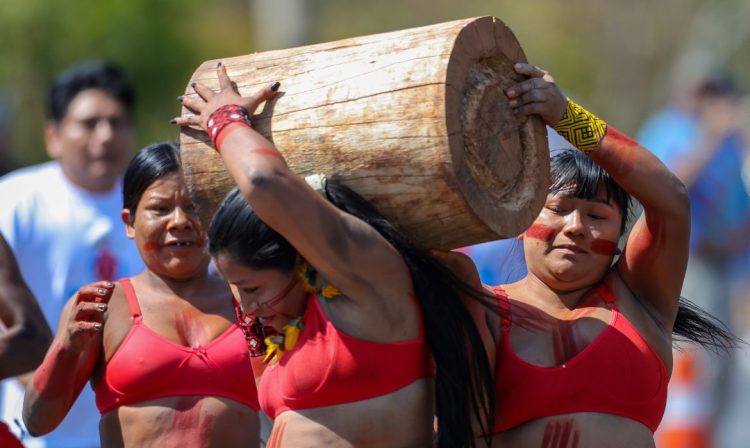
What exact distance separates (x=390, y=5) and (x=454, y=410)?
2235cm

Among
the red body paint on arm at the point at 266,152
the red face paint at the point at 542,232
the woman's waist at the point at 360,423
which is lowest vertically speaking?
the woman's waist at the point at 360,423

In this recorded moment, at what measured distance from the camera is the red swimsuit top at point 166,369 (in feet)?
14.5

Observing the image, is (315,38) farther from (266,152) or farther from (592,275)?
(266,152)

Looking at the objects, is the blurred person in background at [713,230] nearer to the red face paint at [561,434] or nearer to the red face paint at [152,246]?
the red face paint at [561,434]

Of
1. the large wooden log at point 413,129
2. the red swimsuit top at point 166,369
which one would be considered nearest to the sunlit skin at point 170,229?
the red swimsuit top at point 166,369

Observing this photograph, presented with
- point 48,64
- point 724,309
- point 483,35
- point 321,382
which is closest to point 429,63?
point 483,35

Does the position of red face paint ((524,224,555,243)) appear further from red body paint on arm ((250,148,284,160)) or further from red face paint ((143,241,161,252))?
red face paint ((143,241,161,252))

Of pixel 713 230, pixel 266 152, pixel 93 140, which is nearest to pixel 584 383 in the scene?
pixel 266 152

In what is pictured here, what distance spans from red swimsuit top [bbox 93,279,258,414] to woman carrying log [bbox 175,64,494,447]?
0.75m

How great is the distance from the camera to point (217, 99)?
3.76m

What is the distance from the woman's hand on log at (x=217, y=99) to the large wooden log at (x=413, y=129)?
0.03 meters

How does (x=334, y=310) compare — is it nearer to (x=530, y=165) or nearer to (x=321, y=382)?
(x=321, y=382)

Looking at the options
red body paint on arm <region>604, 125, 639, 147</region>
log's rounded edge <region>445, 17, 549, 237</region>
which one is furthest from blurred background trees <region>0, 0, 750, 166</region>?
log's rounded edge <region>445, 17, 549, 237</region>

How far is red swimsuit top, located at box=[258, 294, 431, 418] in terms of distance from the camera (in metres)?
3.58
